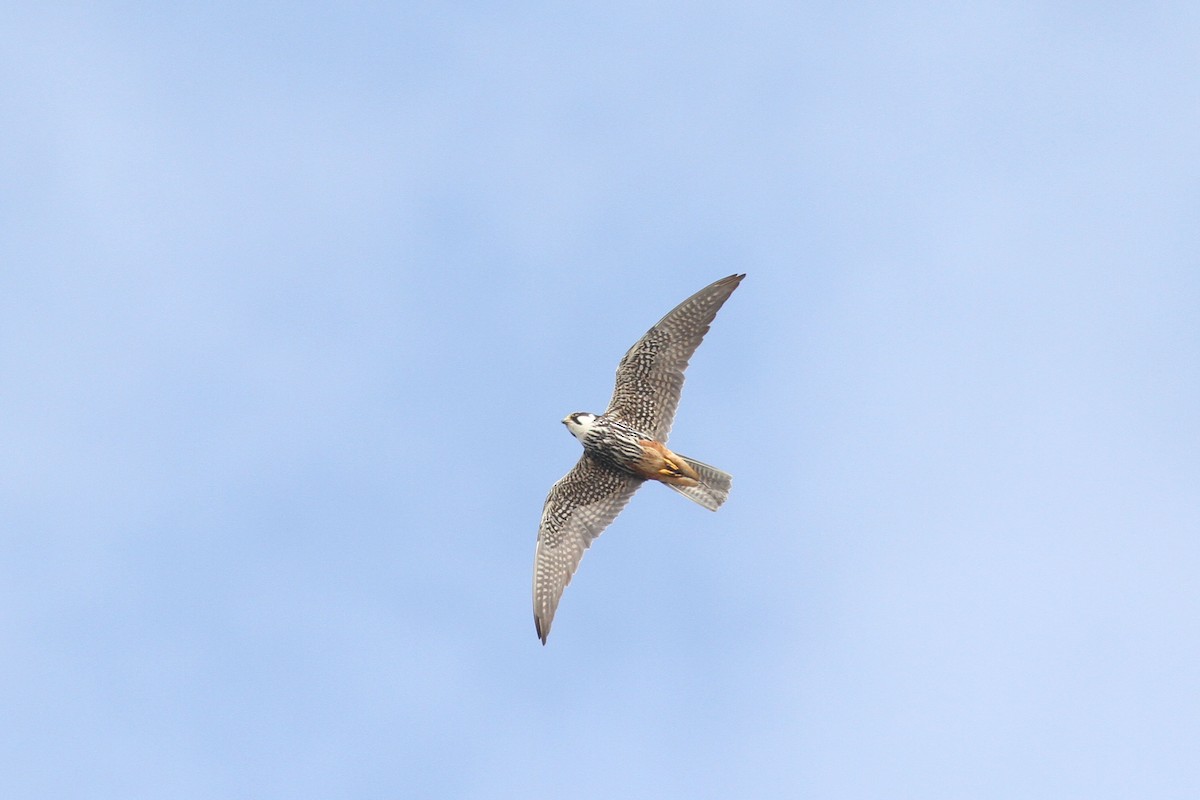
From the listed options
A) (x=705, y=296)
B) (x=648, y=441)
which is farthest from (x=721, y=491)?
(x=705, y=296)

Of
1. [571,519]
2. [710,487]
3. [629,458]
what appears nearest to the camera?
[629,458]

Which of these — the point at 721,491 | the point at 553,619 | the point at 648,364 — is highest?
the point at 648,364

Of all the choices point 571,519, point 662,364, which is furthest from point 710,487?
point 571,519

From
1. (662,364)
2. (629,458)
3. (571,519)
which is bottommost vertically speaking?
(571,519)

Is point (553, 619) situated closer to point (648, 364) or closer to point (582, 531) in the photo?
point (582, 531)

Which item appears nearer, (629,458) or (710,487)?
(629,458)

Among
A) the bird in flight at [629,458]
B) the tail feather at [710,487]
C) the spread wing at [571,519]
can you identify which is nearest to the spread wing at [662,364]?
the bird in flight at [629,458]

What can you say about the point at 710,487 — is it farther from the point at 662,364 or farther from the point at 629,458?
the point at 662,364
